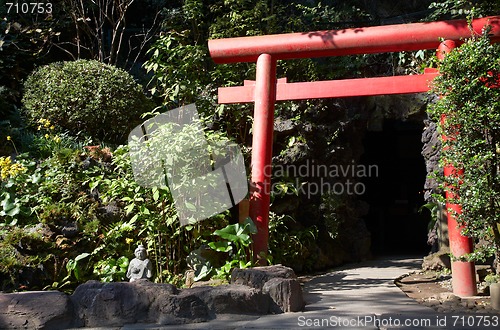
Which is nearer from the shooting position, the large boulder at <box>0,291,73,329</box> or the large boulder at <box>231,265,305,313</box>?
the large boulder at <box>0,291,73,329</box>

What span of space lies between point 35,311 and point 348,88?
14.1ft

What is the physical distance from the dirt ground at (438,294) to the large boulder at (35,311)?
3.52 m

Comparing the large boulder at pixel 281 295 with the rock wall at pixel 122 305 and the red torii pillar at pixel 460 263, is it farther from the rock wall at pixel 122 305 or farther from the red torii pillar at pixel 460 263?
the red torii pillar at pixel 460 263

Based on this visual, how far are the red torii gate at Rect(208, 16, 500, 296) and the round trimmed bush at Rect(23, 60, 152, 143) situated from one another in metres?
2.62

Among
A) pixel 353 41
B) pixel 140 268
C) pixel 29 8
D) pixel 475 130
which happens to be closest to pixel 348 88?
pixel 353 41

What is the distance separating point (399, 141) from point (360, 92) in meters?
6.79

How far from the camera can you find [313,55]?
7137mm

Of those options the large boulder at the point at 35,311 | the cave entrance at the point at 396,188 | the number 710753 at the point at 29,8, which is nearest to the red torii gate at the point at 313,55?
the large boulder at the point at 35,311

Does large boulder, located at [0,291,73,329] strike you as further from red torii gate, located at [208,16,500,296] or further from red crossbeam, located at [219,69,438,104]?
red crossbeam, located at [219,69,438,104]

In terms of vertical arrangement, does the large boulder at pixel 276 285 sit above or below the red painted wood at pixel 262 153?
below

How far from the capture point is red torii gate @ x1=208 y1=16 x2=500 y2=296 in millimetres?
6750
